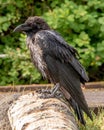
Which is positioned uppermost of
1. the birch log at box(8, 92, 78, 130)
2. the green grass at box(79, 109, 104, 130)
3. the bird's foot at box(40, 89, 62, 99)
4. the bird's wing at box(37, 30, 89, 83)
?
the bird's wing at box(37, 30, 89, 83)

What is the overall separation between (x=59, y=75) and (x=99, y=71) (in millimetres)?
3639

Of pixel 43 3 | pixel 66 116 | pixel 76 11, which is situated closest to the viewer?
pixel 66 116

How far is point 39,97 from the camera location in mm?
7793

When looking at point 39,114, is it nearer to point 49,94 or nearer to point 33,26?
point 49,94

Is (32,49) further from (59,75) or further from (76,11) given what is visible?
(76,11)

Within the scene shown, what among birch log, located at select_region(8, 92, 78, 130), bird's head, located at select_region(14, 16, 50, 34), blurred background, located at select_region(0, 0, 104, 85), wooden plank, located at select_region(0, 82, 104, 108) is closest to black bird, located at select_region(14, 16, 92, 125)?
bird's head, located at select_region(14, 16, 50, 34)

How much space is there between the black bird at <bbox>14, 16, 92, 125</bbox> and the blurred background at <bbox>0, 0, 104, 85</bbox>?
2806 mm

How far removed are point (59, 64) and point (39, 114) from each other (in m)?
1.07

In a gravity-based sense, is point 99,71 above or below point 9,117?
below

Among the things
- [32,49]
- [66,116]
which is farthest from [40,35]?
[66,116]

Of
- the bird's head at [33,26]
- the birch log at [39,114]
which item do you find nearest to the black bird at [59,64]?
the bird's head at [33,26]

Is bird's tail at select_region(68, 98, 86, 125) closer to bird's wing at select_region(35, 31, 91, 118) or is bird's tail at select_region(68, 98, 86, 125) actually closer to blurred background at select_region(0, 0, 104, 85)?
bird's wing at select_region(35, 31, 91, 118)

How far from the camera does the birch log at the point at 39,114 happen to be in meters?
6.75

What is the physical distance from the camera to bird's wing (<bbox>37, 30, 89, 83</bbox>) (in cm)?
798
